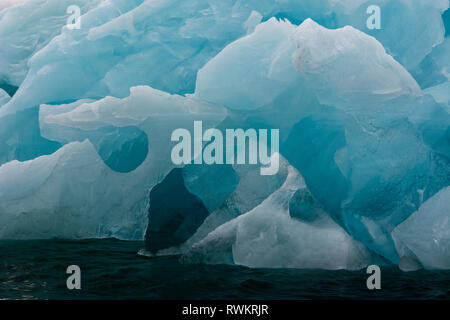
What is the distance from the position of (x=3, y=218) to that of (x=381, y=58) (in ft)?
14.3

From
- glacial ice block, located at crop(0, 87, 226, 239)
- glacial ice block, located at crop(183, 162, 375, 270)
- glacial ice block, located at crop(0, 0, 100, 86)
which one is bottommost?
glacial ice block, located at crop(183, 162, 375, 270)

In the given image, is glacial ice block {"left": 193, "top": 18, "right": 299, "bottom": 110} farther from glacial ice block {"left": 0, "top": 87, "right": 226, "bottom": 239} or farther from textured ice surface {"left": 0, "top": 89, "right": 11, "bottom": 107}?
textured ice surface {"left": 0, "top": 89, "right": 11, "bottom": 107}

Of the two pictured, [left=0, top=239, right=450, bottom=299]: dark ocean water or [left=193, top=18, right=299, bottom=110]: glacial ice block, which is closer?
[left=0, top=239, right=450, bottom=299]: dark ocean water

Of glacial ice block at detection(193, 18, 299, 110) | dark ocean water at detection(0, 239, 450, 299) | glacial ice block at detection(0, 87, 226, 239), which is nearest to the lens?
dark ocean water at detection(0, 239, 450, 299)

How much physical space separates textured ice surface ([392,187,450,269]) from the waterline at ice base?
0.01 m

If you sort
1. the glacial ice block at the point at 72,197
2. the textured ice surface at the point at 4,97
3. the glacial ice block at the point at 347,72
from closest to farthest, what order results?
the glacial ice block at the point at 347,72 < the glacial ice block at the point at 72,197 < the textured ice surface at the point at 4,97

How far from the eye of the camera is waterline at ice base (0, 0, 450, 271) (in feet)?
17.2

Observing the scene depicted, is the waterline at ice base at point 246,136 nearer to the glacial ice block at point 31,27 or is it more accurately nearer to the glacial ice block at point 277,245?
the glacial ice block at point 277,245

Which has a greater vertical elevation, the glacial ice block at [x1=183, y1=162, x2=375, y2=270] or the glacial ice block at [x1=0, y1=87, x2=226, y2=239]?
the glacial ice block at [x1=0, y1=87, x2=226, y2=239]

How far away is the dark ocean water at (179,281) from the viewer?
430 cm

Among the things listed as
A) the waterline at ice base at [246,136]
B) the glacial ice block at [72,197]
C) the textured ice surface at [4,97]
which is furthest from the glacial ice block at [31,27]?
the glacial ice block at [72,197]

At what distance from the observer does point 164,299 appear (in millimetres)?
4211

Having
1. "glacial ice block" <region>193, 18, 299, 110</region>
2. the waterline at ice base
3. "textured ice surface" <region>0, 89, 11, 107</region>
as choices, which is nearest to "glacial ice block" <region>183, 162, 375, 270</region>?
the waterline at ice base

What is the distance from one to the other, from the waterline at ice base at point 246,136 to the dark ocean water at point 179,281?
0.93ft
